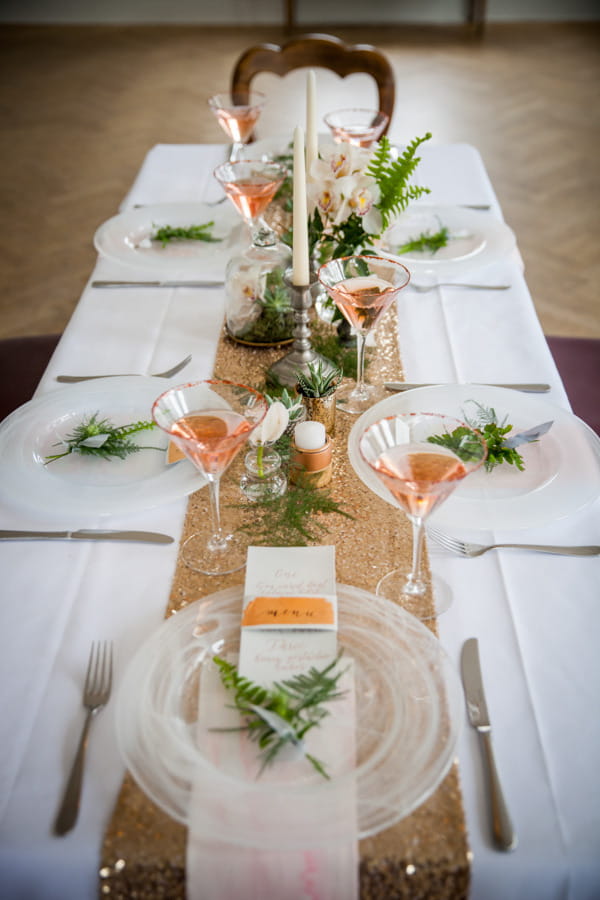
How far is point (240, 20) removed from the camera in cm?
657

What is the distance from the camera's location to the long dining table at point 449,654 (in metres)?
0.73

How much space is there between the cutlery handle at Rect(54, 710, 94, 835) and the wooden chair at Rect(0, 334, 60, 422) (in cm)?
114

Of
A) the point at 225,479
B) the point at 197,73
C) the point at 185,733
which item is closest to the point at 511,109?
the point at 197,73

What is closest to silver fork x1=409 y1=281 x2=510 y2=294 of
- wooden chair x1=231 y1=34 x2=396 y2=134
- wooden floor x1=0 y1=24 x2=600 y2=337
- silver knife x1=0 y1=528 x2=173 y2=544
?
silver knife x1=0 y1=528 x2=173 y2=544

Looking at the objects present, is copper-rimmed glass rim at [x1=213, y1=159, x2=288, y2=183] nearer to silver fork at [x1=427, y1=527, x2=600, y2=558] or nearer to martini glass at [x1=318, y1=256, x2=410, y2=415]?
martini glass at [x1=318, y1=256, x2=410, y2=415]

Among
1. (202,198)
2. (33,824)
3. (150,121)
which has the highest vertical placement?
(202,198)

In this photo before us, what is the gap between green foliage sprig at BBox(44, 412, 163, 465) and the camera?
1174mm

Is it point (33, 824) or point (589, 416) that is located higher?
point (33, 824)

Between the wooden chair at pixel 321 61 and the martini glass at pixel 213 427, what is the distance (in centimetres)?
170

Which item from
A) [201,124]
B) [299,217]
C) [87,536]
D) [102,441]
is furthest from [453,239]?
[201,124]

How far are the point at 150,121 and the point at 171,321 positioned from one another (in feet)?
13.5

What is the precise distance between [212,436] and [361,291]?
0.40m

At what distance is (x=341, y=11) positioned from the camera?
6465 millimetres

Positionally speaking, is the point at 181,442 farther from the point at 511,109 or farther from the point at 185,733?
the point at 511,109
